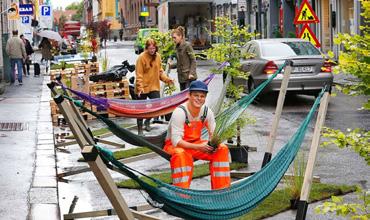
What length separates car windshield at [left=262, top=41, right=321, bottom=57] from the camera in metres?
21.6

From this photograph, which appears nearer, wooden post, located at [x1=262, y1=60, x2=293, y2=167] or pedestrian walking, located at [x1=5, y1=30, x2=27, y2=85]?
wooden post, located at [x1=262, y1=60, x2=293, y2=167]

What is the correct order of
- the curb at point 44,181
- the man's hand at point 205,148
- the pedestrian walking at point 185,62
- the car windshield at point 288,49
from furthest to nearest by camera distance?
1. the car windshield at point 288,49
2. the pedestrian walking at point 185,62
3. the curb at point 44,181
4. the man's hand at point 205,148

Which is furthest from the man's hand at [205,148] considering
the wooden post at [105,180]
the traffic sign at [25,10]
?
the traffic sign at [25,10]

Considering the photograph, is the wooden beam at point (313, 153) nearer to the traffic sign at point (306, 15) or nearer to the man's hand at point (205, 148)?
the man's hand at point (205, 148)

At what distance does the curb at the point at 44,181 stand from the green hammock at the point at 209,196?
253 cm

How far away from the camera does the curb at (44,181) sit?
904 centimetres

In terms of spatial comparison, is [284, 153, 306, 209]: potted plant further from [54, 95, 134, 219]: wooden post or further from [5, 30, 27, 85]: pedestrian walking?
[5, 30, 27, 85]: pedestrian walking

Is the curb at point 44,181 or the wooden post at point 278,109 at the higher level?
the wooden post at point 278,109

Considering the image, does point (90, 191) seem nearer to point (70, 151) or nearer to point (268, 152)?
point (268, 152)

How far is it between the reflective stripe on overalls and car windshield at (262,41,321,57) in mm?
12954

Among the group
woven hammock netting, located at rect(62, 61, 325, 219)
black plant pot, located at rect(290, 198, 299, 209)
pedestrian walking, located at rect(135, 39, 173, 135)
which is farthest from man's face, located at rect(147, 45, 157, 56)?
woven hammock netting, located at rect(62, 61, 325, 219)

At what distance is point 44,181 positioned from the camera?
1088cm

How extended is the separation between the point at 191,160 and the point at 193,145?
15 cm

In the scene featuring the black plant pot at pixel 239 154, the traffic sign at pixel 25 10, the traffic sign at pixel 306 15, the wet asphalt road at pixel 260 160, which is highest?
the traffic sign at pixel 25 10
